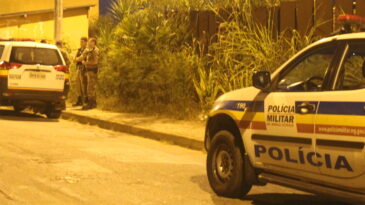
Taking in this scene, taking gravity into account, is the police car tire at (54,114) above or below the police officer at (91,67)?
below

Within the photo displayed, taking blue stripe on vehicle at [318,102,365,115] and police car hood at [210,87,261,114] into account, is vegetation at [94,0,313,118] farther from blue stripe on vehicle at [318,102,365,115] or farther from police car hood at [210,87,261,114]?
blue stripe on vehicle at [318,102,365,115]

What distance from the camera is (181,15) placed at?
1672cm

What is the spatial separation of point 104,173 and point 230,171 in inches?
82.3

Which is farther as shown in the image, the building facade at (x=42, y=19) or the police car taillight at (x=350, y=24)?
the building facade at (x=42, y=19)

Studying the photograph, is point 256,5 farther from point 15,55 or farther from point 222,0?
point 15,55

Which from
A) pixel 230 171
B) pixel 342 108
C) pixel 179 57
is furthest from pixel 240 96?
pixel 179 57

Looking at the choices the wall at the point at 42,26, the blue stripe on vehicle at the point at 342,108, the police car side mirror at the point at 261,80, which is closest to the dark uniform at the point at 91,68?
the police car side mirror at the point at 261,80

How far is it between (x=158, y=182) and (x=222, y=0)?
7665 mm

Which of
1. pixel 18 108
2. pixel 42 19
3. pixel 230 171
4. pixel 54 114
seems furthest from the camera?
pixel 42 19

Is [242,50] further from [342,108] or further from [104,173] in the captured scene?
[342,108]

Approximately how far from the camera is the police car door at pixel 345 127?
19.9 ft

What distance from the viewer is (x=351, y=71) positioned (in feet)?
22.4

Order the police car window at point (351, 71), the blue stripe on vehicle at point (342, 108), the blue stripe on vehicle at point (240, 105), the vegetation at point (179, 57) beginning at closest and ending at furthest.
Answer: the blue stripe on vehicle at point (342, 108) < the police car window at point (351, 71) < the blue stripe on vehicle at point (240, 105) < the vegetation at point (179, 57)

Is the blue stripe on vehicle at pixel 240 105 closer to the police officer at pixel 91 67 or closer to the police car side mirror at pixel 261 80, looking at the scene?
the police car side mirror at pixel 261 80
